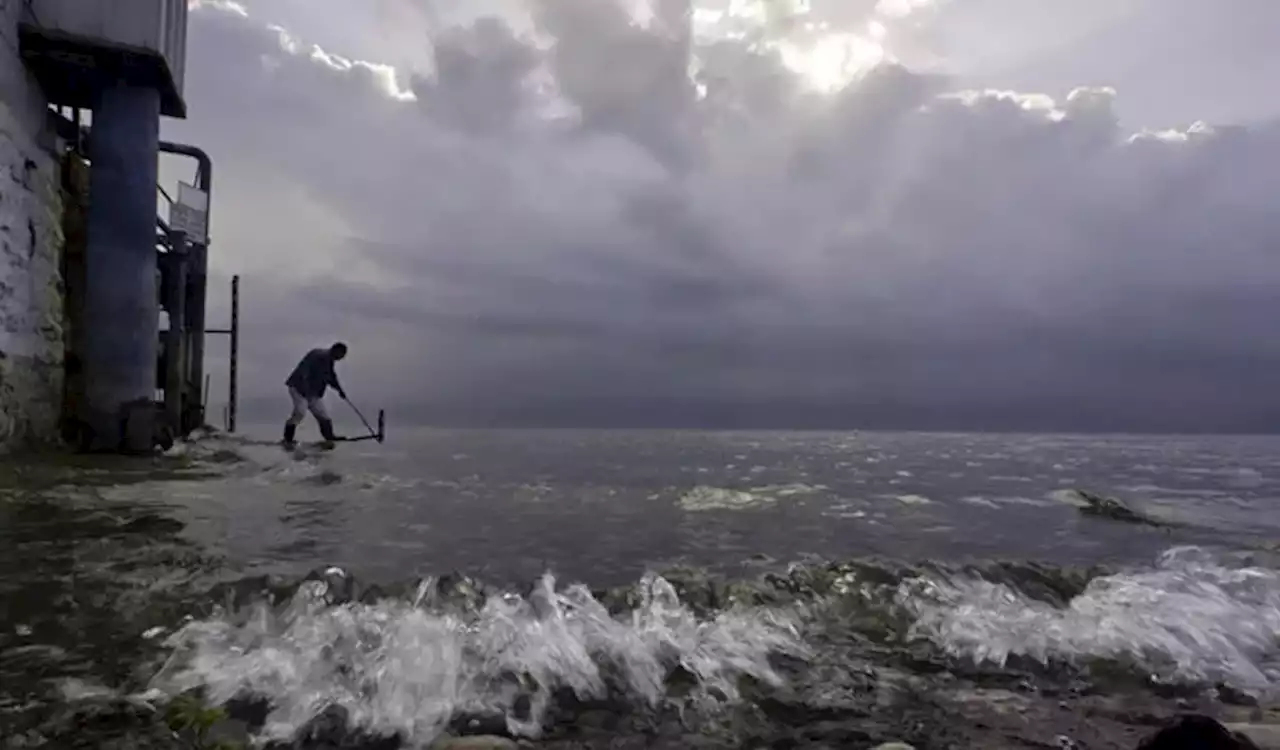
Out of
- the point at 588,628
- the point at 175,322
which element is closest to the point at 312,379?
the point at 175,322

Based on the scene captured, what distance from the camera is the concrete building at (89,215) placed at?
45.6ft

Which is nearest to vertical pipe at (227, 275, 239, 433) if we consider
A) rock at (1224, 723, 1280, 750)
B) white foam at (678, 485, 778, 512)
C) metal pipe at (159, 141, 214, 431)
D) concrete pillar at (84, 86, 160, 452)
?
metal pipe at (159, 141, 214, 431)

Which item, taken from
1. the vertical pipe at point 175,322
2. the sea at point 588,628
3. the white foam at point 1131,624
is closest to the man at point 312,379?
the vertical pipe at point 175,322

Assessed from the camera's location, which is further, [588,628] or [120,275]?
[120,275]

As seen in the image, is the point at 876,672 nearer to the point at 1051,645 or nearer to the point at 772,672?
the point at 772,672

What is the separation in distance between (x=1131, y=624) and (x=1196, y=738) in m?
3.61

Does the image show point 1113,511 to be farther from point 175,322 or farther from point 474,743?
point 175,322

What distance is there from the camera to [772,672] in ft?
14.9

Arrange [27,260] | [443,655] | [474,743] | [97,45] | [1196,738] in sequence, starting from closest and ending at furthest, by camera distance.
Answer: [1196,738] < [474,743] < [443,655] < [27,260] < [97,45]

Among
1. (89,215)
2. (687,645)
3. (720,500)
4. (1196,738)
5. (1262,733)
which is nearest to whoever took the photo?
(1196,738)

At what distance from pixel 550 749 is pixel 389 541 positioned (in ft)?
16.5

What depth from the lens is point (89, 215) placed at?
15.4 metres

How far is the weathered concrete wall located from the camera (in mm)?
12938

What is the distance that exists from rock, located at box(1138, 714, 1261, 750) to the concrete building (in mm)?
16799
